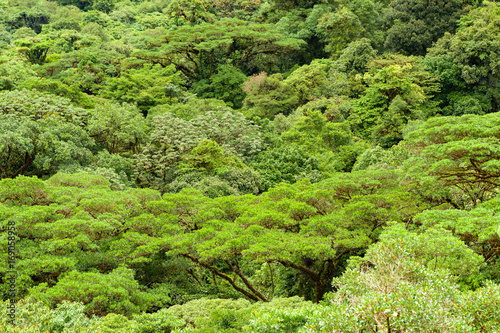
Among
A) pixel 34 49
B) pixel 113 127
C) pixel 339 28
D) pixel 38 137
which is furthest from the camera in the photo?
pixel 34 49

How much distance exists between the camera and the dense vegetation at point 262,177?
22.1 feet

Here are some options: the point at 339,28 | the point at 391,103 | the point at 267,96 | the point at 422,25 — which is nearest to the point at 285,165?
the point at 267,96

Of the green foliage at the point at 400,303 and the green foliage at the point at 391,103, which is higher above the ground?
the green foliage at the point at 400,303

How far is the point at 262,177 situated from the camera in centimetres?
1900

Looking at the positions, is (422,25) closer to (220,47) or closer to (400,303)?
(220,47)

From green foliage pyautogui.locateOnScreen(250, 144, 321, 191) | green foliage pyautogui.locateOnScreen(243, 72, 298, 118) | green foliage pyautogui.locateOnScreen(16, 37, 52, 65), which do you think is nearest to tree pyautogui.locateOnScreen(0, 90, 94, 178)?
green foliage pyautogui.locateOnScreen(250, 144, 321, 191)

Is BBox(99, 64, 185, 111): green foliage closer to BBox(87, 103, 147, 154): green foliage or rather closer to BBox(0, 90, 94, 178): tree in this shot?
BBox(87, 103, 147, 154): green foliage

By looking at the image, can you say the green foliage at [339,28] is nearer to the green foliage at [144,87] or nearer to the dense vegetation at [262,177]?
the dense vegetation at [262,177]

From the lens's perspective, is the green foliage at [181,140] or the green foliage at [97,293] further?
the green foliage at [181,140]

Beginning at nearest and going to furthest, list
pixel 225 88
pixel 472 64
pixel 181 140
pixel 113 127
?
pixel 113 127 → pixel 181 140 → pixel 472 64 → pixel 225 88

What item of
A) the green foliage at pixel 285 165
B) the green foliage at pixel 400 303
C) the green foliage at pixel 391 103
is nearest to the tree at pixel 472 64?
the green foliage at pixel 391 103

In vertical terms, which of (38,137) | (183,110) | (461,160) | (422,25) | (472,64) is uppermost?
(422,25)

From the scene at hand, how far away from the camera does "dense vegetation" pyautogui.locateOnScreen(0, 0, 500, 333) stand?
673 centimetres

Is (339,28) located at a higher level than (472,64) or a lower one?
higher
